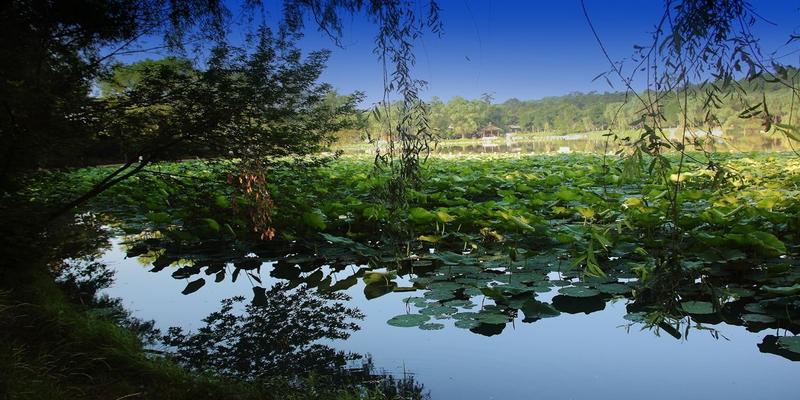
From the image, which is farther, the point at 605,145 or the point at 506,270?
the point at 506,270

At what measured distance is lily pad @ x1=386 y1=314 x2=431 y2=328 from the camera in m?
2.08

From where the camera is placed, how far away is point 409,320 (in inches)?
83.3

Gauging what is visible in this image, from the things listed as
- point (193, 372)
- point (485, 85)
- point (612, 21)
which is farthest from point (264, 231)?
point (612, 21)

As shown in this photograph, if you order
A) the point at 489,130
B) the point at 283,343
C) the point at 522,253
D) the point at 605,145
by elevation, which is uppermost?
the point at 489,130

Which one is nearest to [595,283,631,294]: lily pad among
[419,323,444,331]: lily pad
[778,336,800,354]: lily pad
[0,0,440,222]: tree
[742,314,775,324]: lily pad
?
[742,314,775,324]: lily pad

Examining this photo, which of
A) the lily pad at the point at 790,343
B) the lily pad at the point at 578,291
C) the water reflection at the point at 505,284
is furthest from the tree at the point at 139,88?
the lily pad at the point at 790,343

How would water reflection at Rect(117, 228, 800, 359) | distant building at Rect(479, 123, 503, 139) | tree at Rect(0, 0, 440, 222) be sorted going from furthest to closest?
distant building at Rect(479, 123, 503, 139)
tree at Rect(0, 0, 440, 222)
water reflection at Rect(117, 228, 800, 359)

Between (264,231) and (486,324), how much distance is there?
6.29 ft

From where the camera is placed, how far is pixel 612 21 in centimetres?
133

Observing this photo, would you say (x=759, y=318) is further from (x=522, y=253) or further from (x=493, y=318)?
(x=522, y=253)

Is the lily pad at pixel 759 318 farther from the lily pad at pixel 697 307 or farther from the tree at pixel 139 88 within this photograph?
the tree at pixel 139 88

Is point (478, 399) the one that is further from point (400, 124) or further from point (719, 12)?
point (719, 12)

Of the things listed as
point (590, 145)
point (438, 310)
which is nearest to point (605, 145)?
point (438, 310)

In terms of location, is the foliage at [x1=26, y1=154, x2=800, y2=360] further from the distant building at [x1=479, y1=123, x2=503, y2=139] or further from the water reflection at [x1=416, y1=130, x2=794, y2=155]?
the distant building at [x1=479, y1=123, x2=503, y2=139]
